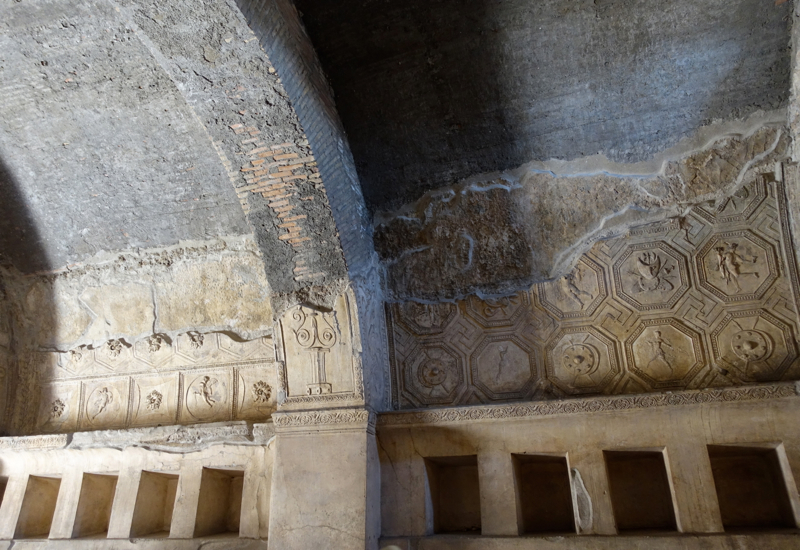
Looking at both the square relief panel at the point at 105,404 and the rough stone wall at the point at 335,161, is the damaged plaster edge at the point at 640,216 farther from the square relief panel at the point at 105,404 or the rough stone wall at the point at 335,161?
the square relief panel at the point at 105,404

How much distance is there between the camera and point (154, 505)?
15.0ft

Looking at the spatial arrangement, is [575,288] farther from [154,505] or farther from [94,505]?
[94,505]

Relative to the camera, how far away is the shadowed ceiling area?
3520 millimetres

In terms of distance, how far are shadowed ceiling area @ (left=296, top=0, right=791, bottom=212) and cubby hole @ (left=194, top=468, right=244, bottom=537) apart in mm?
2759

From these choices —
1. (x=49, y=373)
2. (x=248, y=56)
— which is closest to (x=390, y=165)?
(x=248, y=56)

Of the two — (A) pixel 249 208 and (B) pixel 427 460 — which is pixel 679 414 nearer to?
(B) pixel 427 460

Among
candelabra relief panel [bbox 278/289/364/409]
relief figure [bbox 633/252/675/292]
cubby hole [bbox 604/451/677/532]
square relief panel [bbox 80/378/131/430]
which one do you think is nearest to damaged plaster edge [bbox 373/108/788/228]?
relief figure [bbox 633/252/675/292]

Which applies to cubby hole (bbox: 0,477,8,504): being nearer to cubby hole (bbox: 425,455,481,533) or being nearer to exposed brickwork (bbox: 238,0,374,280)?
exposed brickwork (bbox: 238,0,374,280)

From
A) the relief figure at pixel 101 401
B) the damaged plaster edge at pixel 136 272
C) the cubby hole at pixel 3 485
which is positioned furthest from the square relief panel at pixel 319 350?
the cubby hole at pixel 3 485

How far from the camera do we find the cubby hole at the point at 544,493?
3.85 metres

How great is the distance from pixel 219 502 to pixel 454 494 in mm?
1882

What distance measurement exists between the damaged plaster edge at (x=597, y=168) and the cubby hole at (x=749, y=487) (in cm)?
188

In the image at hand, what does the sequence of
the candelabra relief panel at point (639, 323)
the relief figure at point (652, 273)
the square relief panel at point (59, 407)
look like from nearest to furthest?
the candelabra relief panel at point (639, 323) → the relief figure at point (652, 273) → the square relief panel at point (59, 407)

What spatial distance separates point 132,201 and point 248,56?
6.93 feet
